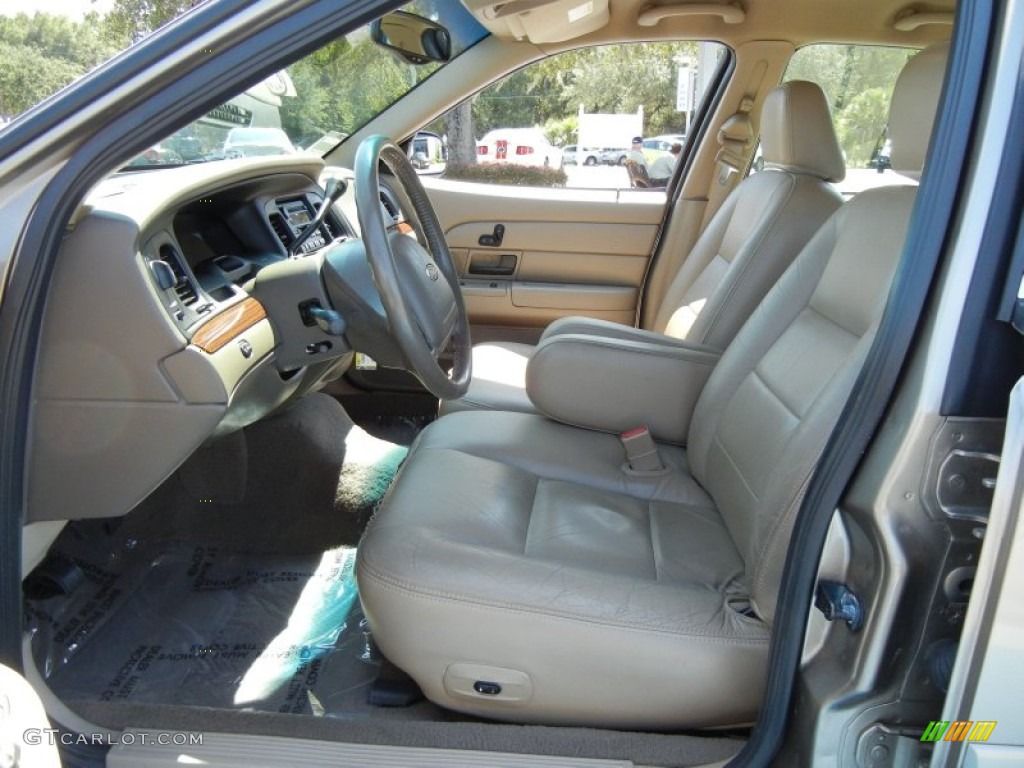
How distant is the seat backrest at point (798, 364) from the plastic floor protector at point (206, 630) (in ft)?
2.55

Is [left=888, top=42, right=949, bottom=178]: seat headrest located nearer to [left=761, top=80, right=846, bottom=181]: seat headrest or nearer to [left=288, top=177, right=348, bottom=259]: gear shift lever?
[left=761, top=80, right=846, bottom=181]: seat headrest

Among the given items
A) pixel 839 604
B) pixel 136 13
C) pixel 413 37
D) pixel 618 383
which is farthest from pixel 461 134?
pixel 839 604

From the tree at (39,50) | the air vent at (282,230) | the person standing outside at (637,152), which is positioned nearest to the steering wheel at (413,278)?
the air vent at (282,230)

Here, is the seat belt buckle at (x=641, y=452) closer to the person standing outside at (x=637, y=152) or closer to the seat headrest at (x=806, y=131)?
the seat headrest at (x=806, y=131)

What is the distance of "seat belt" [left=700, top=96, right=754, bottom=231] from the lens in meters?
2.95

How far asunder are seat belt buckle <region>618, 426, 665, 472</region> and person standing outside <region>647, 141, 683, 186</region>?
5.61 feet

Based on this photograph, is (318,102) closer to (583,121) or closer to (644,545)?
(583,121)

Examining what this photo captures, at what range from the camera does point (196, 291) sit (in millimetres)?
1515

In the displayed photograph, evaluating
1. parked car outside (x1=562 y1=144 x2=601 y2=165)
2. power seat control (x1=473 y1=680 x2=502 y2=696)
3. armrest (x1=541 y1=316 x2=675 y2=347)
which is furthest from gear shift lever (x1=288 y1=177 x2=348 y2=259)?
parked car outside (x1=562 y1=144 x2=601 y2=165)

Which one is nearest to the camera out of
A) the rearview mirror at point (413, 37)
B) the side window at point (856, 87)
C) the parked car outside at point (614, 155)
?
the rearview mirror at point (413, 37)

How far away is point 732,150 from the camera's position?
2.99 m

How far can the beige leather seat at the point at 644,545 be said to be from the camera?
1225 mm

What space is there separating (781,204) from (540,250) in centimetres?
124

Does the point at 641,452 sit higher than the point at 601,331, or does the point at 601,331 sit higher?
the point at 601,331
